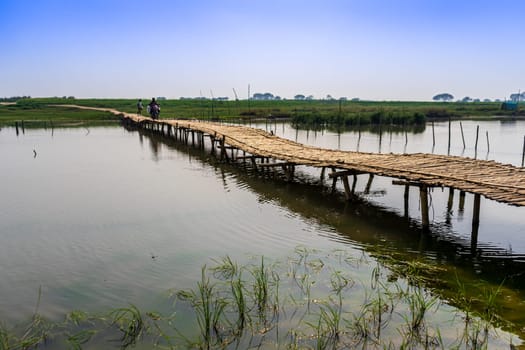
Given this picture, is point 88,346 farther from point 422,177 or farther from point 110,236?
point 422,177

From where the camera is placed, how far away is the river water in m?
6.73

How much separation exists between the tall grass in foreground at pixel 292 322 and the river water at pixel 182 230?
0.43 m

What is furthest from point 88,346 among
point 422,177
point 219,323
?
point 422,177

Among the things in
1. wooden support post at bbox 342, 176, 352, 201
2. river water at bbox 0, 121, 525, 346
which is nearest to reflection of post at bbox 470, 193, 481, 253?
river water at bbox 0, 121, 525, 346

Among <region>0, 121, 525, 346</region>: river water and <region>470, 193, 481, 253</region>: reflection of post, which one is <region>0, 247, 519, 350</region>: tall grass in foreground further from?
<region>470, 193, 481, 253</region>: reflection of post

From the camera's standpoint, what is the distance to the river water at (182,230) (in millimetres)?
6730

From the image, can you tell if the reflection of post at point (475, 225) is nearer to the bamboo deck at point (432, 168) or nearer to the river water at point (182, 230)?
the river water at point (182, 230)

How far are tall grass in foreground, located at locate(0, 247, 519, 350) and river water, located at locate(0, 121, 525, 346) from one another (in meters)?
0.43

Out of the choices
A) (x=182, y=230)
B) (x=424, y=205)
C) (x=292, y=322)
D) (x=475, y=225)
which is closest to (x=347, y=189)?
(x=424, y=205)

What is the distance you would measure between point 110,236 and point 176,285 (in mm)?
2931

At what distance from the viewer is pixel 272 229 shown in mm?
9281

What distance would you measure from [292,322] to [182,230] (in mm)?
4363

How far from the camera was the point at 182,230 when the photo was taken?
9.32 meters

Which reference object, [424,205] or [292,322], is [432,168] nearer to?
[424,205]
